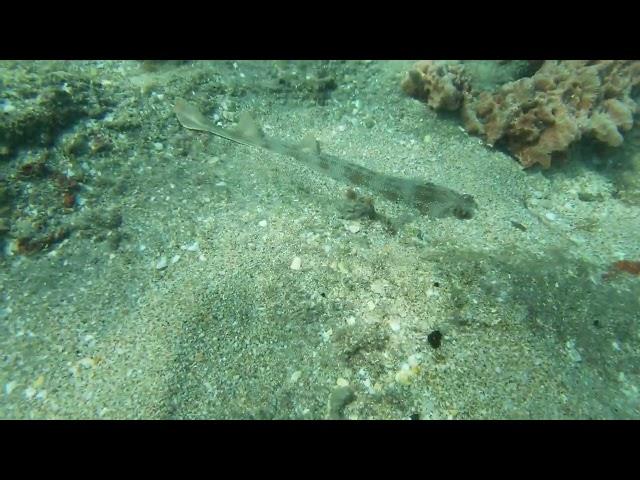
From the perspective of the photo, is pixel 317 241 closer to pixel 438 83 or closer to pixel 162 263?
pixel 162 263

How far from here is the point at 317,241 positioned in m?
4.38

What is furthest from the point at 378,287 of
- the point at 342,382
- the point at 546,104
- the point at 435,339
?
the point at 546,104

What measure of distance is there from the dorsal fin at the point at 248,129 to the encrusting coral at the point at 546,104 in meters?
2.99

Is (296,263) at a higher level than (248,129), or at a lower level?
lower

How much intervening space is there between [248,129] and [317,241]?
2.41m

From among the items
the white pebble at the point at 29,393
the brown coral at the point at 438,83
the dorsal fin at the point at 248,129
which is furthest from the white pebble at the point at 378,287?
the brown coral at the point at 438,83

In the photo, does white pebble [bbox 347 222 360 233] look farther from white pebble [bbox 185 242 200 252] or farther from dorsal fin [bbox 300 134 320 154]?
white pebble [bbox 185 242 200 252]

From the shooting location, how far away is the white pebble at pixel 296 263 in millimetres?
4113

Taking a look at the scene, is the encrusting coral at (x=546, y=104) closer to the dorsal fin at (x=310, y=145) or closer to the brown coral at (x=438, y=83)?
the brown coral at (x=438, y=83)

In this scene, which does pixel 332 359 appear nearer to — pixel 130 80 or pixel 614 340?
pixel 614 340

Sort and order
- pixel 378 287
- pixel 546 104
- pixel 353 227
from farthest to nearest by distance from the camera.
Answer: pixel 546 104 → pixel 353 227 → pixel 378 287

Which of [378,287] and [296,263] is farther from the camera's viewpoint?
[296,263]

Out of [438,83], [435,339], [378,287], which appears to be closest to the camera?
[435,339]
